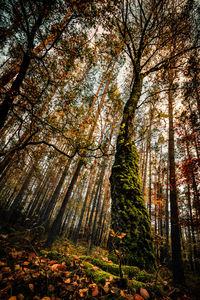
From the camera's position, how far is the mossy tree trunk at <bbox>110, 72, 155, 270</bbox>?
1956mm

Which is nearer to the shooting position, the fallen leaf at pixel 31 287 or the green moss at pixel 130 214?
the fallen leaf at pixel 31 287

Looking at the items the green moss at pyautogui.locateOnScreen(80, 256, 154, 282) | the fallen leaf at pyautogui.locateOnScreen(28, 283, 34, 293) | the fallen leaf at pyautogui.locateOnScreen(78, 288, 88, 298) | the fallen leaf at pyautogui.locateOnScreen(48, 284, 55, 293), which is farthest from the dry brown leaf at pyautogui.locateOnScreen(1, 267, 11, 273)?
the green moss at pyautogui.locateOnScreen(80, 256, 154, 282)

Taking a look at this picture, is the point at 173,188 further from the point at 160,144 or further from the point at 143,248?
the point at 160,144

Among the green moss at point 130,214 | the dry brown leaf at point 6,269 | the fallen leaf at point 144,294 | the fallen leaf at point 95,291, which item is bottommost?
the dry brown leaf at point 6,269

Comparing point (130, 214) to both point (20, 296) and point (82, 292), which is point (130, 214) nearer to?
point (82, 292)

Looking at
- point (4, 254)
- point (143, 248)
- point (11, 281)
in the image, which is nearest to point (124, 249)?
point (143, 248)

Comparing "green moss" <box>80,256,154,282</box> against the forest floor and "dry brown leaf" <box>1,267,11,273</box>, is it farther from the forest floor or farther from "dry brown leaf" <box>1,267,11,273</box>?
"dry brown leaf" <box>1,267,11,273</box>

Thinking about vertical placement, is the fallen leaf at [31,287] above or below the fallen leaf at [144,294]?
below

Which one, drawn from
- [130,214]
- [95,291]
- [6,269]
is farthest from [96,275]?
[130,214]

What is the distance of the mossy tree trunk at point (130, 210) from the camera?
1.96 m

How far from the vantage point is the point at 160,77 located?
19.6 ft

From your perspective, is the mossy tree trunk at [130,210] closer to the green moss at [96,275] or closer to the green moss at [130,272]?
the green moss at [130,272]

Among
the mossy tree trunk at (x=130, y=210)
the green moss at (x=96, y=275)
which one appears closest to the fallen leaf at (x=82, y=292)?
the green moss at (x=96, y=275)

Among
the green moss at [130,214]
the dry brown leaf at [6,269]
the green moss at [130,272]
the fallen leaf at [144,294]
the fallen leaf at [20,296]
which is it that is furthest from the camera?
the green moss at [130,214]
